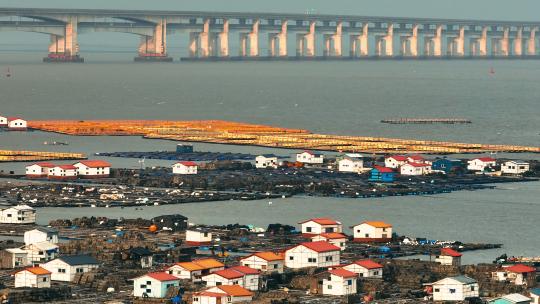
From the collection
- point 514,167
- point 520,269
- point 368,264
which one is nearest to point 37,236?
point 368,264

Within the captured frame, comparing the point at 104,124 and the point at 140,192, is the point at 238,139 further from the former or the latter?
the point at 140,192

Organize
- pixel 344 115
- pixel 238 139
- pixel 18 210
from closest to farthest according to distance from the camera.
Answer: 1. pixel 18 210
2. pixel 238 139
3. pixel 344 115

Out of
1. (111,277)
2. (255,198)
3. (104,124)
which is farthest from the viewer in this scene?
(104,124)

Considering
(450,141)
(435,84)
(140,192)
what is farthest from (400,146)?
(435,84)

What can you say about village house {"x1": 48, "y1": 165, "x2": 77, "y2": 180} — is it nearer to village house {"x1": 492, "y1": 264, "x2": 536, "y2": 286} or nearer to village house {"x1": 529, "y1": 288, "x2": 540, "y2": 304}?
village house {"x1": 492, "y1": 264, "x2": 536, "y2": 286}

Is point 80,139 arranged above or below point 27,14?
below

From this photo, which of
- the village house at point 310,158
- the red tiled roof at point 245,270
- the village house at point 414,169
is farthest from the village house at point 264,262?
the village house at point 310,158

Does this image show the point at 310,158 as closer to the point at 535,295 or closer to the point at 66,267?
the point at 66,267
